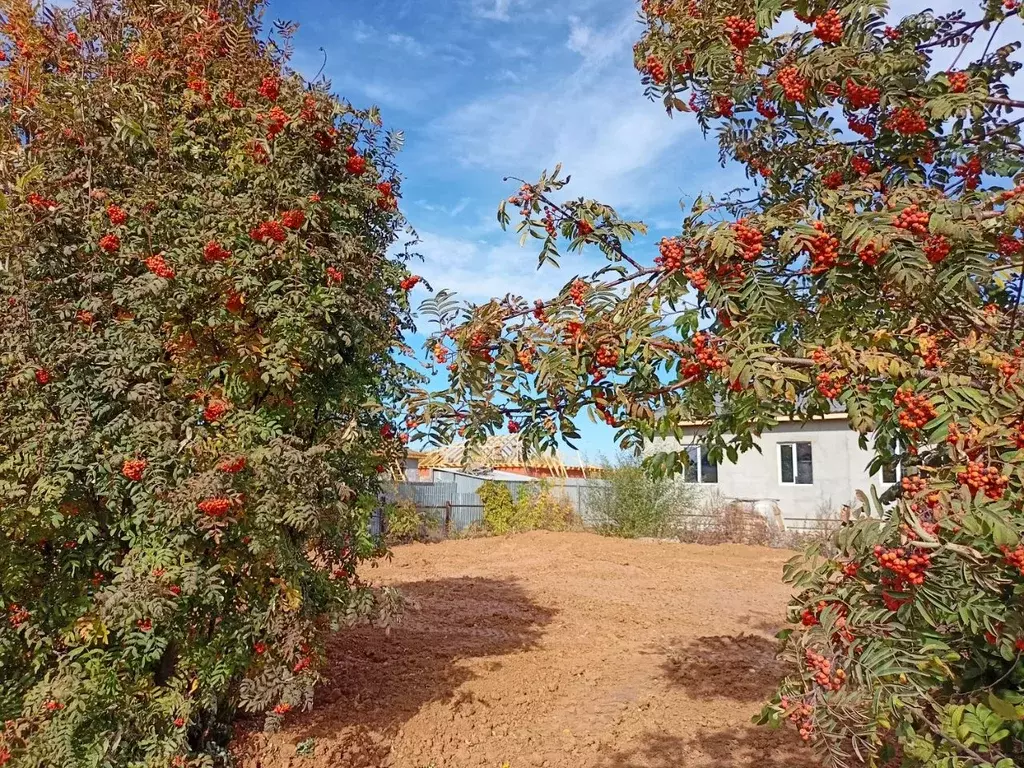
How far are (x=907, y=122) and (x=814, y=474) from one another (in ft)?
48.9

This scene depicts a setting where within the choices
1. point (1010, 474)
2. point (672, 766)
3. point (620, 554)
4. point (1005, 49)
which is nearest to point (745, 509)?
point (620, 554)

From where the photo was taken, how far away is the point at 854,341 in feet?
8.46

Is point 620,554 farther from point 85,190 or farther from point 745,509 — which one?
point 85,190

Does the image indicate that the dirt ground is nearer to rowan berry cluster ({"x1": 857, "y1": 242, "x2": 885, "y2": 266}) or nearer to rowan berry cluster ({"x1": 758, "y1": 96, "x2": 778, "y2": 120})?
rowan berry cluster ({"x1": 857, "y1": 242, "x2": 885, "y2": 266})

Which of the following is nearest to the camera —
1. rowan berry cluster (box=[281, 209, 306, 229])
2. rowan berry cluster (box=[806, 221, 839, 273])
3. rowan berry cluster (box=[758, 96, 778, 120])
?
rowan berry cluster (box=[806, 221, 839, 273])

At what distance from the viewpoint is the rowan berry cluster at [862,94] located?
2.85 meters

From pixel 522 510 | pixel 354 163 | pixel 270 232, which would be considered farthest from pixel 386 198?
pixel 522 510

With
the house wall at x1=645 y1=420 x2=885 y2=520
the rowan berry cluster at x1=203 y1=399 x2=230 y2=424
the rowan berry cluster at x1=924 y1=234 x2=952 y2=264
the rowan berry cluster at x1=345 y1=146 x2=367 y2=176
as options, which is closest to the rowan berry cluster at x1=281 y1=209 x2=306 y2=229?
the rowan berry cluster at x1=345 y1=146 x2=367 y2=176

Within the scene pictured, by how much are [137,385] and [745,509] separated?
48.9 ft

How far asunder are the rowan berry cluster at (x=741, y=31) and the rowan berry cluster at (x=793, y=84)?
10.4 inches

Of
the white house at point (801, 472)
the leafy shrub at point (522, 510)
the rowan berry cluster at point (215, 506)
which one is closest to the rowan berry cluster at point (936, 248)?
the rowan berry cluster at point (215, 506)

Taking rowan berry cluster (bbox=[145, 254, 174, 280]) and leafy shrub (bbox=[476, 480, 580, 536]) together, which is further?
leafy shrub (bbox=[476, 480, 580, 536])

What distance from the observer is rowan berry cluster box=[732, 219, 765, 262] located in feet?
7.61

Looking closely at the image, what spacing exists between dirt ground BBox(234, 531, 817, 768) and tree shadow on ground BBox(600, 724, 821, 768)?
1cm
